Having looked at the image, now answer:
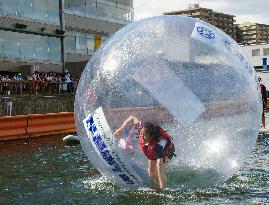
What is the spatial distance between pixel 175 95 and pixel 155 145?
68 centimetres

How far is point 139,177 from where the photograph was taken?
716 cm

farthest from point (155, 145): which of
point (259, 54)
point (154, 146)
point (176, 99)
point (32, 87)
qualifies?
point (259, 54)

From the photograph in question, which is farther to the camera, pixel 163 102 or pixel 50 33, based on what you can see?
pixel 50 33

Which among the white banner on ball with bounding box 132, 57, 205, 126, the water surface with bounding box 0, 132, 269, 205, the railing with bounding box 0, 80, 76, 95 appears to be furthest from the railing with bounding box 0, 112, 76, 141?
the white banner on ball with bounding box 132, 57, 205, 126

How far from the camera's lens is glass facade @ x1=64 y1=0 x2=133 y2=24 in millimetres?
48791

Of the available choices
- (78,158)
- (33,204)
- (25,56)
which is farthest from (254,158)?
(25,56)

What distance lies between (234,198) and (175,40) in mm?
2110

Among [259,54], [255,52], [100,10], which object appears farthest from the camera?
[255,52]

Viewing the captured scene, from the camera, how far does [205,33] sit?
7293 millimetres

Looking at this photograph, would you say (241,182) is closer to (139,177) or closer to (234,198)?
(234,198)

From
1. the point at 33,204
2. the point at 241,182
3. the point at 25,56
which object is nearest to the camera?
the point at 33,204

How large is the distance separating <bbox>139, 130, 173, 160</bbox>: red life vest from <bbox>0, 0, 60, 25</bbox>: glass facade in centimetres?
3134

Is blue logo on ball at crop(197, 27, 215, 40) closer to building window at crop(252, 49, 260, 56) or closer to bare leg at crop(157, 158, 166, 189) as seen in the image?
bare leg at crop(157, 158, 166, 189)

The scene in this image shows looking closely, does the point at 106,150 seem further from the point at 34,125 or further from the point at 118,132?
the point at 34,125
